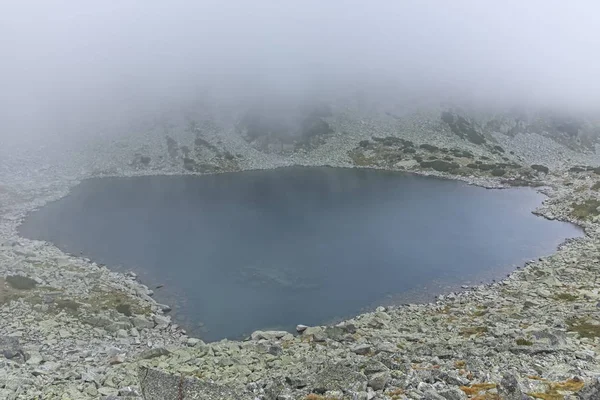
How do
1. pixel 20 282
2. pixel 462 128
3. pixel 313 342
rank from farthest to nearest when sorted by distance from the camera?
1. pixel 462 128
2. pixel 20 282
3. pixel 313 342

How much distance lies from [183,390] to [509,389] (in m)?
12.6

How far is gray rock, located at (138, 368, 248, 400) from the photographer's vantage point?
1767 cm

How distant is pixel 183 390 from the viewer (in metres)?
18.0

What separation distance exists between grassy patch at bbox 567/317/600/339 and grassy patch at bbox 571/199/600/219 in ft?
135

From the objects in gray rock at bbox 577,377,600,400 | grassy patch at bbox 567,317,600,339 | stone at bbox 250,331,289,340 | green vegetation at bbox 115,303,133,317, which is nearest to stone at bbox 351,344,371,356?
stone at bbox 250,331,289,340

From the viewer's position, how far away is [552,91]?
161 m

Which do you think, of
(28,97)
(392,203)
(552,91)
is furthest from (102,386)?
(552,91)

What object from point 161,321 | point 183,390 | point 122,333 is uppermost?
point 183,390

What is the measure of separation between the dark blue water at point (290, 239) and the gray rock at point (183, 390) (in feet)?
46.6

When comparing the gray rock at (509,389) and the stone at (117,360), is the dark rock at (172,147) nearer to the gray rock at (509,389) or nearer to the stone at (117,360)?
the stone at (117,360)

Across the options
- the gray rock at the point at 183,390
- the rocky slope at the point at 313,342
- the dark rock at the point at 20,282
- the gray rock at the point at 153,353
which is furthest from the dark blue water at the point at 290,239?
the gray rock at the point at 183,390

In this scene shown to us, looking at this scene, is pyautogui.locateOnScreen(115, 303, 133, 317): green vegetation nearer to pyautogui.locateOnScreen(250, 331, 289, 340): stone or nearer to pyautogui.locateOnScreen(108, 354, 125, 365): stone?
pyautogui.locateOnScreen(108, 354, 125, 365): stone

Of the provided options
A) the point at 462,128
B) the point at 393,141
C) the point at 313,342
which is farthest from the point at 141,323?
the point at 462,128

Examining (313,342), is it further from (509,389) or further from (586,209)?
(586,209)
